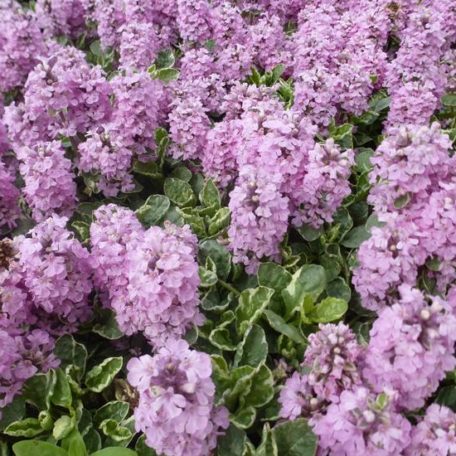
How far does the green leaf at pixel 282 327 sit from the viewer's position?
2281mm

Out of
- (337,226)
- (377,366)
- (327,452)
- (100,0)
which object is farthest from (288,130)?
(100,0)

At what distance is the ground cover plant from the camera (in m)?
1.84

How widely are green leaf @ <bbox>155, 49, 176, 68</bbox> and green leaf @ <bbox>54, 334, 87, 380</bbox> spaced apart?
239 centimetres

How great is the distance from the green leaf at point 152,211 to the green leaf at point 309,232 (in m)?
0.75

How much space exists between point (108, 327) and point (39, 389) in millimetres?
383

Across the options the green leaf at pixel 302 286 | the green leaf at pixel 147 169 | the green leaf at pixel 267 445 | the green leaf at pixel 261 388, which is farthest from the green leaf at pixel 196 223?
the green leaf at pixel 267 445

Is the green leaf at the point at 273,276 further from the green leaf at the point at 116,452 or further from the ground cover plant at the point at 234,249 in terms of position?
the green leaf at the point at 116,452

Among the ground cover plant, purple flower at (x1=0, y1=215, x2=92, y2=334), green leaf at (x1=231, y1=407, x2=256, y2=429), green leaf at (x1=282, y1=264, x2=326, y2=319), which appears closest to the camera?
the ground cover plant

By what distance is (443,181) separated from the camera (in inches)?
92.5

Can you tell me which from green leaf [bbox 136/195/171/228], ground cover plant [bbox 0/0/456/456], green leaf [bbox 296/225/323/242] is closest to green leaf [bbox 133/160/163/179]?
ground cover plant [bbox 0/0/456/456]

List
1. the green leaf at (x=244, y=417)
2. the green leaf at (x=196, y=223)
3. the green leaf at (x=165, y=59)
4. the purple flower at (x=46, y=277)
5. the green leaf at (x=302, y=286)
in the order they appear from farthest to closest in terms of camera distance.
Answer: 1. the green leaf at (x=165, y=59)
2. the green leaf at (x=196, y=223)
3. the green leaf at (x=302, y=286)
4. the purple flower at (x=46, y=277)
5. the green leaf at (x=244, y=417)

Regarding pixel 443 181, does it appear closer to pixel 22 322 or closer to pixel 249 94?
pixel 249 94

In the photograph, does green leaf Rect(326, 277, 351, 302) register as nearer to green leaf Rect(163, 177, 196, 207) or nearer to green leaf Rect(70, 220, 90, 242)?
green leaf Rect(163, 177, 196, 207)

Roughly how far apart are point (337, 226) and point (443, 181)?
0.56 meters
